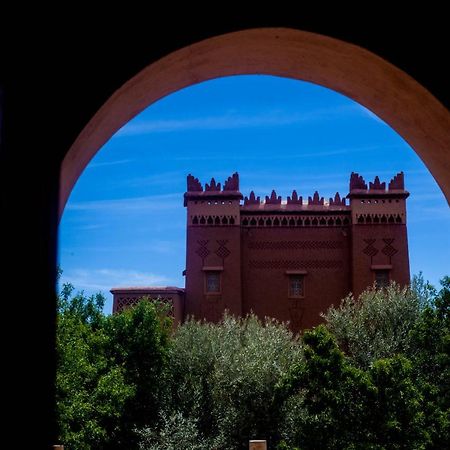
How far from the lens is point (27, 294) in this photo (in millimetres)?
1346

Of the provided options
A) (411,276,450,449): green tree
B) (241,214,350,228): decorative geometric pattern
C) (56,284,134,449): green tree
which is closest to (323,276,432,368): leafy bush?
(411,276,450,449): green tree

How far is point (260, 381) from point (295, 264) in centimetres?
512

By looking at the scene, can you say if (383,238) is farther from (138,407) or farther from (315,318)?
(138,407)

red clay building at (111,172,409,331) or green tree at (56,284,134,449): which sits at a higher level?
red clay building at (111,172,409,331)

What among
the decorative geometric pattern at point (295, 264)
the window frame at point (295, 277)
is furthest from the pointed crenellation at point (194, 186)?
the window frame at point (295, 277)

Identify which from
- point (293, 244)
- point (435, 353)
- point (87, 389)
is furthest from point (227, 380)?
point (293, 244)

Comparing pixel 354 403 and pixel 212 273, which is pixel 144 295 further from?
pixel 354 403

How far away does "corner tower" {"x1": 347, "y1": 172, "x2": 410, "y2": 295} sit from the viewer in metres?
17.4

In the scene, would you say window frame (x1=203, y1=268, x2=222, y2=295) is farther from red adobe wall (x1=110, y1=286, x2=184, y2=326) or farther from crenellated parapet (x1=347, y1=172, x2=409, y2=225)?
crenellated parapet (x1=347, y1=172, x2=409, y2=225)

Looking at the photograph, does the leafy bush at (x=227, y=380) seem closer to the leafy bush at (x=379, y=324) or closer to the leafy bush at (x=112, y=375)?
the leafy bush at (x=112, y=375)

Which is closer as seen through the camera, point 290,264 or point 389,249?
point 389,249

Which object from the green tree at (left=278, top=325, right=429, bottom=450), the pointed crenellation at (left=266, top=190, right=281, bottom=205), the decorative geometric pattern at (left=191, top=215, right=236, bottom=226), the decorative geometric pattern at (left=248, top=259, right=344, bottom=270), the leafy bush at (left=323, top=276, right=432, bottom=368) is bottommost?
the green tree at (left=278, top=325, right=429, bottom=450)

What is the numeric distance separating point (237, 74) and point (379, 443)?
1036 cm

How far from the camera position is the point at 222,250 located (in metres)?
17.6
